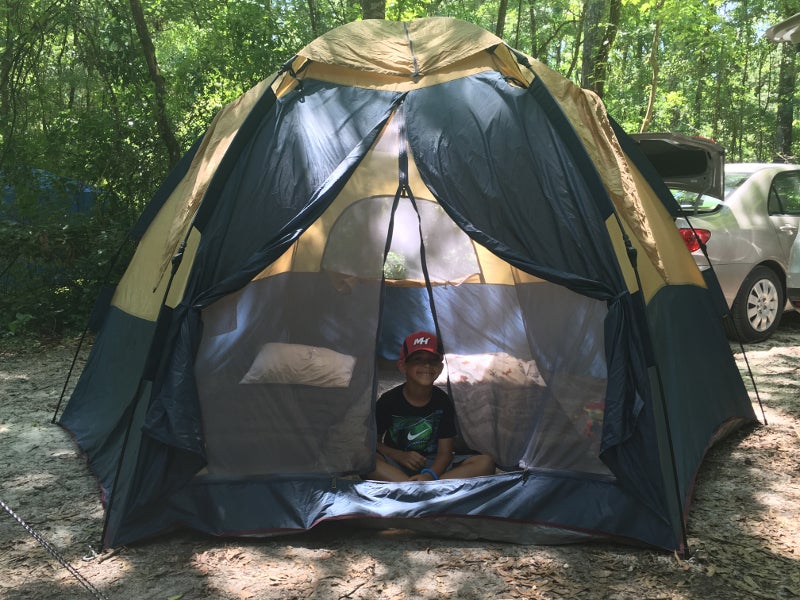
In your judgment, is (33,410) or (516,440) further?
(33,410)

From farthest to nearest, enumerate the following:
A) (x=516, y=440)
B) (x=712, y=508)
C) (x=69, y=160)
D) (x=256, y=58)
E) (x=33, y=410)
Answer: (x=256, y=58), (x=69, y=160), (x=33, y=410), (x=516, y=440), (x=712, y=508)

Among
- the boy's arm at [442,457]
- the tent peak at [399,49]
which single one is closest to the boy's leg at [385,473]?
the boy's arm at [442,457]

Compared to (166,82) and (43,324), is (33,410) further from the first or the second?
(166,82)

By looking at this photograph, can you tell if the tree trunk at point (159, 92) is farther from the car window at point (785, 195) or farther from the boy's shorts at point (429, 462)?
the car window at point (785, 195)

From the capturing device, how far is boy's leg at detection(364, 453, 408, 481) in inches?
145

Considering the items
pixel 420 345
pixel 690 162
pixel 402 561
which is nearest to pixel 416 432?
pixel 420 345

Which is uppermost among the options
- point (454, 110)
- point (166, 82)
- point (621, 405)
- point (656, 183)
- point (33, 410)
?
point (166, 82)

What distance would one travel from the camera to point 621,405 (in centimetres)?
321

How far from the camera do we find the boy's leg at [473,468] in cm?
376

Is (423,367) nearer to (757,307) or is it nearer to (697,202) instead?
(697,202)

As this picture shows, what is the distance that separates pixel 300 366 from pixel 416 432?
2.35 ft

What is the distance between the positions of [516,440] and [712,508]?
97 centimetres

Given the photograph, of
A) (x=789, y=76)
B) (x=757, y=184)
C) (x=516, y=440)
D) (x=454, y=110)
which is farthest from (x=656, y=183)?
(x=789, y=76)

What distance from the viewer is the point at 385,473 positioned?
3701 mm
